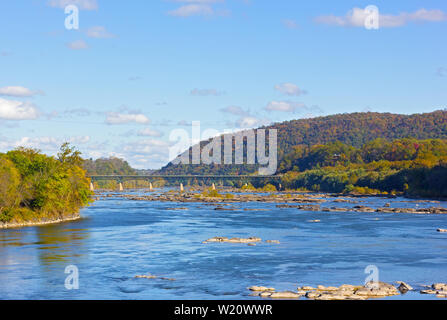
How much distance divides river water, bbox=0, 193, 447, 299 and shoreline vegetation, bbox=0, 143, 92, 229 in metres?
3.25

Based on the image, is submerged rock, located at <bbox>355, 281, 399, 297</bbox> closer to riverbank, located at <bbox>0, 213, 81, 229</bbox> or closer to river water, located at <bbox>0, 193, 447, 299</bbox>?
river water, located at <bbox>0, 193, 447, 299</bbox>


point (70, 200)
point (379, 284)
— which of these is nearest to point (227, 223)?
point (70, 200)

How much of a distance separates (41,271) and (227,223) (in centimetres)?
4176

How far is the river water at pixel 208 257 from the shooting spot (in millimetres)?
38312

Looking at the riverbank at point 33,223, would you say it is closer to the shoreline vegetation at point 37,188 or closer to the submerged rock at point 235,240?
the shoreline vegetation at point 37,188

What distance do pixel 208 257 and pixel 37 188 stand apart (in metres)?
35.7

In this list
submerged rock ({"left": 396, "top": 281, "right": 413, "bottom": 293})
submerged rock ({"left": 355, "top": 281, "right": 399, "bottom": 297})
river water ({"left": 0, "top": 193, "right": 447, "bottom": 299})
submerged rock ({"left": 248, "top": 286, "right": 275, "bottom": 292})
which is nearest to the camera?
submerged rock ({"left": 355, "top": 281, "right": 399, "bottom": 297})

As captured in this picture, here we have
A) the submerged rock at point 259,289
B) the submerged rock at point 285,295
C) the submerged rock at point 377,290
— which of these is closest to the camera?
the submerged rock at point 285,295

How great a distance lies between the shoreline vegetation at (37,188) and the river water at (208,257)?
3.25 metres

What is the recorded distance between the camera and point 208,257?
165 feet

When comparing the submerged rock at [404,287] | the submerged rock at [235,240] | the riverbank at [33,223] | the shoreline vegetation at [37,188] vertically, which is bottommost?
the submerged rock at [404,287]

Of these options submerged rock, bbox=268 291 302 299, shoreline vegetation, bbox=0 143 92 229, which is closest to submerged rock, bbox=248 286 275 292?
submerged rock, bbox=268 291 302 299

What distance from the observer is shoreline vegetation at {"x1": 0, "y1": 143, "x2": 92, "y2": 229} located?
242ft

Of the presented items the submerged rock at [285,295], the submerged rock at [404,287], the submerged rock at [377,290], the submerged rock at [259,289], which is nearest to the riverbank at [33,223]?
the submerged rock at [259,289]
